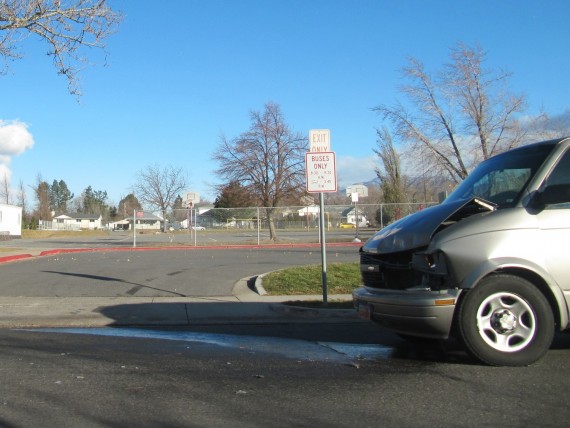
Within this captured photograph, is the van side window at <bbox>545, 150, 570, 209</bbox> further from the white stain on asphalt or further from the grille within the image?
the white stain on asphalt

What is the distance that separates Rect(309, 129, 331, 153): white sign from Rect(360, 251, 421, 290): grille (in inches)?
145

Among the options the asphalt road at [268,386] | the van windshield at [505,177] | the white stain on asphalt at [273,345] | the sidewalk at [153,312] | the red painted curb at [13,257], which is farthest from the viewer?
the red painted curb at [13,257]

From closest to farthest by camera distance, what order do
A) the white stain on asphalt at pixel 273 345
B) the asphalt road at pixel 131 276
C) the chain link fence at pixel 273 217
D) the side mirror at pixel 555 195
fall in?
the side mirror at pixel 555 195, the white stain on asphalt at pixel 273 345, the asphalt road at pixel 131 276, the chain link fence at pixel 273 217

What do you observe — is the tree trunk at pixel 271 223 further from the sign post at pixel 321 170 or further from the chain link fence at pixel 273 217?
the sign post at pixel 321 170

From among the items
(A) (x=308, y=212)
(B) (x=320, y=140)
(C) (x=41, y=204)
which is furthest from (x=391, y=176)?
(C) (x=41, y=204)

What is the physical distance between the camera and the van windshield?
5.29 m

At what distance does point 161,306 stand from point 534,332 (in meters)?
6.54

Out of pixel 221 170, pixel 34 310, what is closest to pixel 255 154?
pixel 221 170

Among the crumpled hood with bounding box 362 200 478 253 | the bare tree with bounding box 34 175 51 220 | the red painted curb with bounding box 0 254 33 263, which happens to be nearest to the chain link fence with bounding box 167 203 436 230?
the red painted curb with bounding box 0 254 33 263

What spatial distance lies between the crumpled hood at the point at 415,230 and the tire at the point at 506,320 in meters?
0.67

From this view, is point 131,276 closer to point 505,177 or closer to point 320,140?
point 320,140

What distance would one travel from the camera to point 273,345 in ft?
21.4

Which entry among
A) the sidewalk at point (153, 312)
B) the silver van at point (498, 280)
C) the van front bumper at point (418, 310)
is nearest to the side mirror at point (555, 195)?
the silver van at point (498, 280)

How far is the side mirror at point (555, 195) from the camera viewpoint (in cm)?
480
